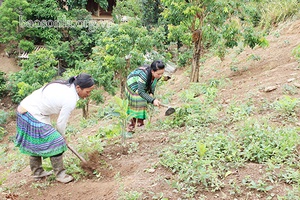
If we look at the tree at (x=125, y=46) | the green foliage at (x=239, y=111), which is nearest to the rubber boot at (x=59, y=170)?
the green foliage at (x=239, y=111)

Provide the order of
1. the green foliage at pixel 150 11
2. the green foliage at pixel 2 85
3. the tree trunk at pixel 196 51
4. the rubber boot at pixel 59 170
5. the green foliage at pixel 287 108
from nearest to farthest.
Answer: the rubber boot at pixel 59 170 → the green foliage at pixel 287 108 → the tree trunk at pixel 196 51 → the green foliage at pixel 150 11 → the green foliage at pixel 2 85

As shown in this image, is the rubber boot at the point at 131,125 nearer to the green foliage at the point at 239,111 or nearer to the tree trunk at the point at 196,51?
the green foliage at the point at 239,111

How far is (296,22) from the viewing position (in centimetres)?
952

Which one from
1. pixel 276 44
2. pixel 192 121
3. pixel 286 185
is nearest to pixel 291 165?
pixel 286 185

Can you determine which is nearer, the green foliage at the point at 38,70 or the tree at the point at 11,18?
the green foliage at the point at 38,70

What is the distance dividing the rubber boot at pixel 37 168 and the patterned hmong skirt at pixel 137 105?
164 centimetres

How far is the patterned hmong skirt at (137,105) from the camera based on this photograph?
4914 millimetres

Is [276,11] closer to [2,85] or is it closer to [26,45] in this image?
[26,45]

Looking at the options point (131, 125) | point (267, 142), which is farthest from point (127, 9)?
point (267, 142)

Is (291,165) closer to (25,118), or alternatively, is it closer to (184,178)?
(184,178)

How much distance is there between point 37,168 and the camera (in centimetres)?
372

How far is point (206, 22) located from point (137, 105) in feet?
12.0

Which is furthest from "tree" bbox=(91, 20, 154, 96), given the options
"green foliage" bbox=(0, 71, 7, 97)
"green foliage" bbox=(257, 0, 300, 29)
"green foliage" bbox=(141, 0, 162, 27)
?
"green foliage" bbox=(0, 71, 7, 97)

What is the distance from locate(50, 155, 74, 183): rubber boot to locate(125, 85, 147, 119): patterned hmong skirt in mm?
1575
